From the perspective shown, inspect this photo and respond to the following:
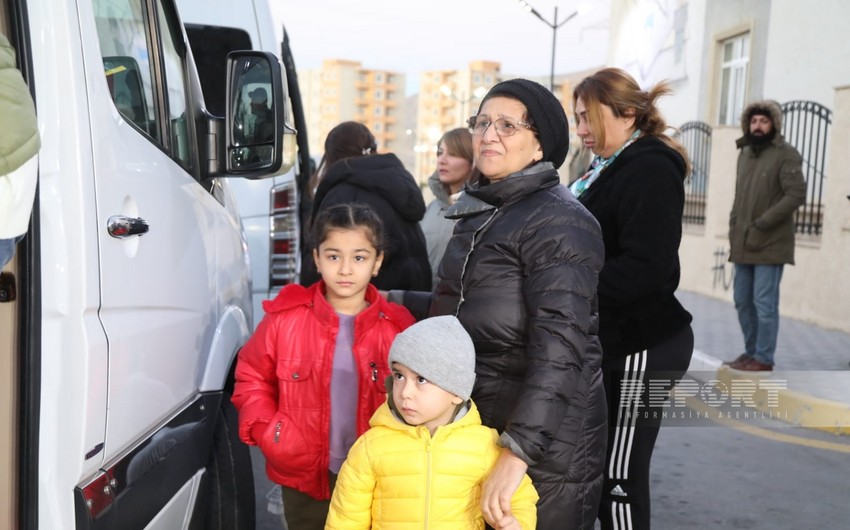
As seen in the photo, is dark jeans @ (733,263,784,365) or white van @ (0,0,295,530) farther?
dark jeans @ (733,263,784,365)

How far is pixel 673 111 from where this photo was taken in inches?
840

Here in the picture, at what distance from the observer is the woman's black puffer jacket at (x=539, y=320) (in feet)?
7.17

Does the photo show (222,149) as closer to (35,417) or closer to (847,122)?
(35,417)

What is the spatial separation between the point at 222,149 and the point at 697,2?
63.0 ft

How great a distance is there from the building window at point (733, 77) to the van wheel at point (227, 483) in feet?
54.4

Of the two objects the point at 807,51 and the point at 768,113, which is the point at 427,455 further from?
the point at 807,51

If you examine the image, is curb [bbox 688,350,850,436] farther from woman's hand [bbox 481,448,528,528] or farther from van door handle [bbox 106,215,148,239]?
van door handle [bbox 106,215,148,239]

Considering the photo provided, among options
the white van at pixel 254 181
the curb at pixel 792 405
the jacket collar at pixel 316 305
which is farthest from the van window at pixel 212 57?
the curb at pixel 792 405

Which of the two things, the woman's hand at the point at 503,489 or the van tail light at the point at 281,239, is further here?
the van tail light at the point at 281,239

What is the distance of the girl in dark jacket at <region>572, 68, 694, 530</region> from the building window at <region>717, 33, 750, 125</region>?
1564cm

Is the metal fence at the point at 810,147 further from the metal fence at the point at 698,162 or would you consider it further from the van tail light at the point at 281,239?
the van tail light at the point at 281,239

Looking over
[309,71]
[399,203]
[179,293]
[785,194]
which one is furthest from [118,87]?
[309,71]

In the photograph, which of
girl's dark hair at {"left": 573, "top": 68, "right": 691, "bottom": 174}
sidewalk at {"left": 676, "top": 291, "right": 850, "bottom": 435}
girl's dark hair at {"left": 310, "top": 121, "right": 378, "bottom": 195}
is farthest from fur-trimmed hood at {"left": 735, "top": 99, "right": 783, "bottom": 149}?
girl's dark hair at {"left": 573, "top": 68, "right": 691, "bottom": 174}

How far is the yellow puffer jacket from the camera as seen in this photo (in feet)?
7.52
